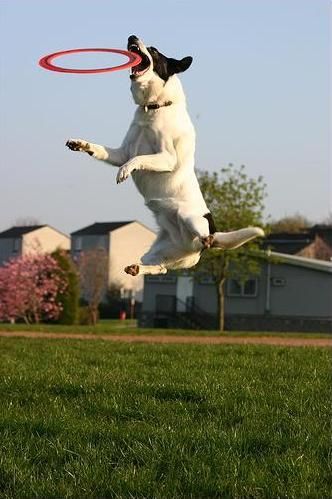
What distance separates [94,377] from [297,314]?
105 ft

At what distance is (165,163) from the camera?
5.29m

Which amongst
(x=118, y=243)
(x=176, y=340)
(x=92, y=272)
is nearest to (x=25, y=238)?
(x=118, y=243)

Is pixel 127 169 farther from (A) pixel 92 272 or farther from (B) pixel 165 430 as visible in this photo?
(A) pixel 92 272

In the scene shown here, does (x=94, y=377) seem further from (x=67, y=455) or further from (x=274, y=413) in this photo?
(x=67, y=455)

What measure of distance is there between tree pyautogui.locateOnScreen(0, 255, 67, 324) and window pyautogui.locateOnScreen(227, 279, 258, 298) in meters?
8.92

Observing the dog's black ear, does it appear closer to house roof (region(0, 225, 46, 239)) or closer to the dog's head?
the dog's head

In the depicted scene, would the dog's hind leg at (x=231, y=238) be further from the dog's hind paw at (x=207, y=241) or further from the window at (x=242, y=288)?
the window at (x=242, y=288)

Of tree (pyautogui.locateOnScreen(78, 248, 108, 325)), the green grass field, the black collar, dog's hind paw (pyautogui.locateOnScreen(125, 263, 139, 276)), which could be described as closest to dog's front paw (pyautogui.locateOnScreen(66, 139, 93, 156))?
the black collar

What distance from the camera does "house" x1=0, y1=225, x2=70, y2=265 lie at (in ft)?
245

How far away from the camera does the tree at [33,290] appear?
38719mm

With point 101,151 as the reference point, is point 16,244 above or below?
above

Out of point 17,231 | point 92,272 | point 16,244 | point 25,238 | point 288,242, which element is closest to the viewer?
point 288,242

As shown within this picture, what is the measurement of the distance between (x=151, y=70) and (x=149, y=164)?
594 millimetres

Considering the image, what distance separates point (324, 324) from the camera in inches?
1507
